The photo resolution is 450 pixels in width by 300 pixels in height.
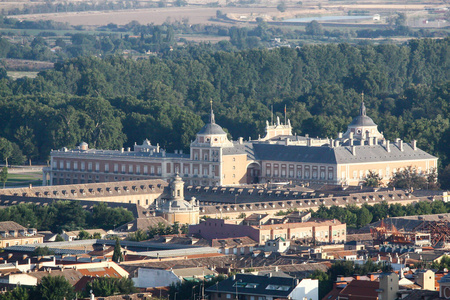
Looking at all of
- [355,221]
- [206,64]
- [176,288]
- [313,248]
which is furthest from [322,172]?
[206,64]

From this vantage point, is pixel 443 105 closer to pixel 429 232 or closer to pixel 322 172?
pixel 322 172

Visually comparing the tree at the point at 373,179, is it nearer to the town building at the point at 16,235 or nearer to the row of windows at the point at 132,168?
the row of windows at the point at 132,168

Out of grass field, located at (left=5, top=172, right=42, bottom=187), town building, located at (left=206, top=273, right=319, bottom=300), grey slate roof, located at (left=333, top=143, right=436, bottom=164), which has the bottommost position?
town building, located at (left=206, top=273, right=319, bottom=300)

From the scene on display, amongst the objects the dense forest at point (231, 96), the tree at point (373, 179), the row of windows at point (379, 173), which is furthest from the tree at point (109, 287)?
the dense forest at point (231, 96)

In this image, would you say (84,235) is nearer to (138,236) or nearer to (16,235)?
(16,235)

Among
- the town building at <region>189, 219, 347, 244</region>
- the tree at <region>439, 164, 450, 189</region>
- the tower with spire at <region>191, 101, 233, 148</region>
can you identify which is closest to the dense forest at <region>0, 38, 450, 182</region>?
the tree at <region>439, 164, 450, 189</region>

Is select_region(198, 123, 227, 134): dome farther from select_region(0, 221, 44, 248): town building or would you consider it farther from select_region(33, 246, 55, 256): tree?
select_region(33, 246, 55, 256): tree
